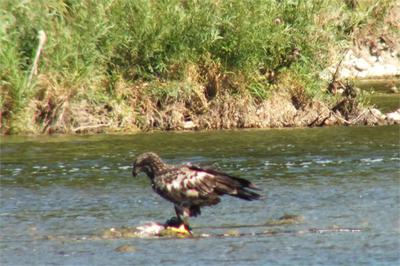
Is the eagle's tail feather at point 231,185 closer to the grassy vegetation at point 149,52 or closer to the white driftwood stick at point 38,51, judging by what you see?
the grassy vegetation at point 149,52

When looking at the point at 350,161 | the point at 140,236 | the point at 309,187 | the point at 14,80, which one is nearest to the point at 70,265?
the point at 140,236

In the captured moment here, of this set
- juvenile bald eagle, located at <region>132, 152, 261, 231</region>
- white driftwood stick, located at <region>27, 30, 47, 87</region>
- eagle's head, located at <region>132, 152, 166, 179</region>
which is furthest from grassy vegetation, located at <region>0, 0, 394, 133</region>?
juvenile bald eagle, located at <region>132, 152, 261, 231</region>

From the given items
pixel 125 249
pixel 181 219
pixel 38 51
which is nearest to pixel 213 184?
pixel 181 219

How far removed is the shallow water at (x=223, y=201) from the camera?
32.6 ft

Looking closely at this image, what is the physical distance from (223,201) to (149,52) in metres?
6.83

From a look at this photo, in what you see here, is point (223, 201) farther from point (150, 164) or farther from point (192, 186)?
point (192, 186)

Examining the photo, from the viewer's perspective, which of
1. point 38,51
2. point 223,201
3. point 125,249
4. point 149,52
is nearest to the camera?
point 125,249

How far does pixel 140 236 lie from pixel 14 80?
25.4 feet

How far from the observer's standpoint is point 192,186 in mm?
10781

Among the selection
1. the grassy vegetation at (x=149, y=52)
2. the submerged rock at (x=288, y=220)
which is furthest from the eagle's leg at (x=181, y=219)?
the grassy vegetation at (x=149, y=52)

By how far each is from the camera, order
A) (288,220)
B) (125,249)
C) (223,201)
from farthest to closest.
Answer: (223,201) < (288,220) < (125,249)

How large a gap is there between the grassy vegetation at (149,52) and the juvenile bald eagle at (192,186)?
7.60 m

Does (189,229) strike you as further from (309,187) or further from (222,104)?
(222,104)

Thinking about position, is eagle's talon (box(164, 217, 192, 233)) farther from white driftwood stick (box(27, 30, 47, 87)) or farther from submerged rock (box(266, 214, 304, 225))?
white driftwood stick (box(27, 30, 47, 87))
